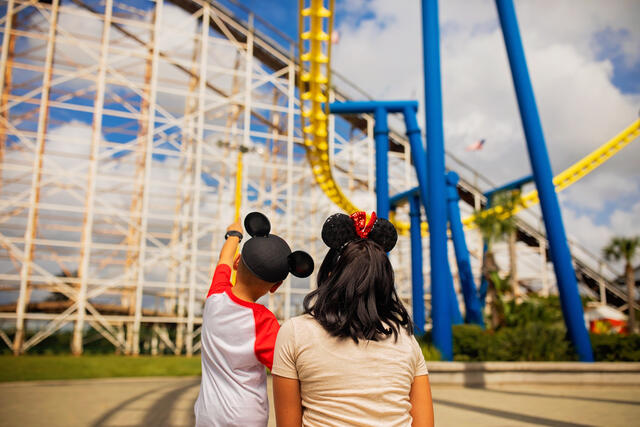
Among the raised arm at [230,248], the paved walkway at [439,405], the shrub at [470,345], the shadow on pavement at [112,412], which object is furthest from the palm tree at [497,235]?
the raised arm at [230,248]

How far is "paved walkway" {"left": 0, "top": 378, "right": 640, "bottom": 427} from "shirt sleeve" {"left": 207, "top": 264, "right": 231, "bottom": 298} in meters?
3.18

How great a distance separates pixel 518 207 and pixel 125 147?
11.6 metres

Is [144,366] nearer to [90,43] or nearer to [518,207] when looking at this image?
[90,43]

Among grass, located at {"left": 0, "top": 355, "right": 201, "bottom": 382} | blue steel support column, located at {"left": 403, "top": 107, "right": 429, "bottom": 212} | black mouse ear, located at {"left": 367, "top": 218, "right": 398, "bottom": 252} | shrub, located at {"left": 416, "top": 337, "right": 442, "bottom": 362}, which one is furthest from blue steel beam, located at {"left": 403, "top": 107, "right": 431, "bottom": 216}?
black mouse ear, located at {"left": 367, "top": 218, "right": 398, "bottom": 252}

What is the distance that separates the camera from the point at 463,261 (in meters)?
11.6

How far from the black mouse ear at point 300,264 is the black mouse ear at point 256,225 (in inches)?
5.9

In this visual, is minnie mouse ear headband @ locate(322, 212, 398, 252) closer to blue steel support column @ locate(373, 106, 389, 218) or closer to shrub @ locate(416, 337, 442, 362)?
shrub @ locate(416, 337, 442, 362)

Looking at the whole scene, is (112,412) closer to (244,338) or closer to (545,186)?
(244,338)

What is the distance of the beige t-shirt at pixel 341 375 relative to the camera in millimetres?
1213

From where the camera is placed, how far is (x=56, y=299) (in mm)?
16953

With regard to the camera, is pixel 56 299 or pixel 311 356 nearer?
pixel 311 356

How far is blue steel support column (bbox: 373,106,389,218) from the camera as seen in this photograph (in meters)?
9.89

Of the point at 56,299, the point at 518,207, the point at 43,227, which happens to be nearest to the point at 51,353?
the point at 56,299

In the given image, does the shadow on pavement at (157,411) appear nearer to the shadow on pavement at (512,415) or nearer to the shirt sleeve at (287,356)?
the shadow on pavement at (512,415)
